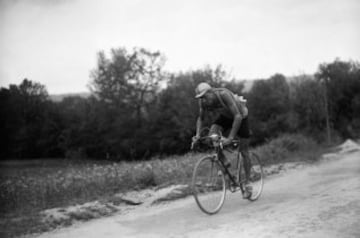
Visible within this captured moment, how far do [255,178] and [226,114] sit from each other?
5.07 feet

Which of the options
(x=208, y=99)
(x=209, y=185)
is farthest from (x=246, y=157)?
(x=208, y=99)

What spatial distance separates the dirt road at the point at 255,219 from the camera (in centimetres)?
437

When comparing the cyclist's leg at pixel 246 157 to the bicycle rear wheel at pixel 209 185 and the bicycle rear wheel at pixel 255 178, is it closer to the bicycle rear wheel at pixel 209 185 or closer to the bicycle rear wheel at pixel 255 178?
the bicycle rear wheel at pixel 255 178

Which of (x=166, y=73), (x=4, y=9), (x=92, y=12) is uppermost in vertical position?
(x=166, y=73)

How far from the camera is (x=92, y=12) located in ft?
30.1

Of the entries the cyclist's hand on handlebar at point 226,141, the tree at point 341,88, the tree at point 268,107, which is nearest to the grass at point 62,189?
the cyclist's hand on handlebar at point 226,141

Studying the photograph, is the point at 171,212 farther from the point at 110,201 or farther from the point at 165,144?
the point at 165,144

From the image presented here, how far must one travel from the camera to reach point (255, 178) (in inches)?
280

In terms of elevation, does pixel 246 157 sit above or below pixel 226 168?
above

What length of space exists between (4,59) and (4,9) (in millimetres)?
711

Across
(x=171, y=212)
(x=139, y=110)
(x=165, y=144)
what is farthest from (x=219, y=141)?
(x=139, y=110)

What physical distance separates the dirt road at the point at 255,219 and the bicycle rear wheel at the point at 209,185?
0.51ft

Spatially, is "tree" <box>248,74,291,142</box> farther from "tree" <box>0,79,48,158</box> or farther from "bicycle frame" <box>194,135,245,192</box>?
"bicycle frame" <box>194,135,245,192</box>

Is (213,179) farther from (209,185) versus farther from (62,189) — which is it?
(62,189)
